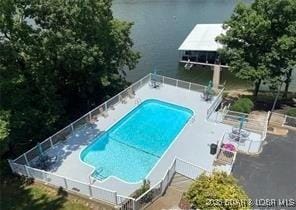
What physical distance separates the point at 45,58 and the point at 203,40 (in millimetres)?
23983

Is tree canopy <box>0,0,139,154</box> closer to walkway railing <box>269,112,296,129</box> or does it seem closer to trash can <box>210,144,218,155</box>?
trash can <box>210,144,218,155</box>

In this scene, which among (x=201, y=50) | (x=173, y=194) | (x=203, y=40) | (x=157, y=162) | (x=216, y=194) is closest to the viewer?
(x=216, y=194)

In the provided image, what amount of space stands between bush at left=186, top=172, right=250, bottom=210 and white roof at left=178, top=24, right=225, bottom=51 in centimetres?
2530

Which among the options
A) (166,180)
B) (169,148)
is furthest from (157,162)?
(166,180)

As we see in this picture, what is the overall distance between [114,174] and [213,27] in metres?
30.4

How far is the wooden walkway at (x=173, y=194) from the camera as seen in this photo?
14539mm

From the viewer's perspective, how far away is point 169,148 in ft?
63.3

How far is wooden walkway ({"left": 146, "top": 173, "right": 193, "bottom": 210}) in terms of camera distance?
14539mm

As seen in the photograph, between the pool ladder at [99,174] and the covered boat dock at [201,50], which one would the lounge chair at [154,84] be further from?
the covered boat dock at [201,50]

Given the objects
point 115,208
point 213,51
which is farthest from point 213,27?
point 115,208

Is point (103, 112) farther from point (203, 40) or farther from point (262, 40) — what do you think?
point (203, 40)

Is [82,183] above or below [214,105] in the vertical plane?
below

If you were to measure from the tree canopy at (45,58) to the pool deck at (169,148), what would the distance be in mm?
2149

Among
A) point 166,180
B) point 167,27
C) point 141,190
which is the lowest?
point 166,180
